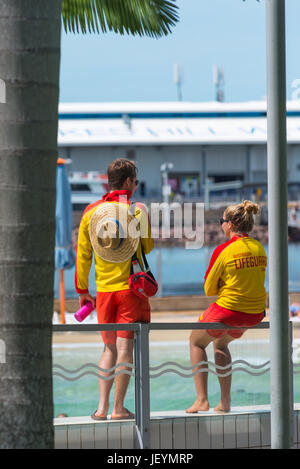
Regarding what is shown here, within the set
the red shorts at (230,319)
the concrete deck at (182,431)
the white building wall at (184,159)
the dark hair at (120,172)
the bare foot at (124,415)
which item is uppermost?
the white building wall at (184,159)

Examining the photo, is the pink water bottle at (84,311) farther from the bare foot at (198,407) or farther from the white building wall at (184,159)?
the white building wall at (184,159)

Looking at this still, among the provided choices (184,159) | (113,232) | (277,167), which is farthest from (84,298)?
(184,159)

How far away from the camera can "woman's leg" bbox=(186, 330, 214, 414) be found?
166 inches

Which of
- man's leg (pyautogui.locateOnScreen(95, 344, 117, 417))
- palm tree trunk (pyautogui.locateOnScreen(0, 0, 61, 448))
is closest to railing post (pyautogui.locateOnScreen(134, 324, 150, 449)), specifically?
man's leg (pyautogui.locateOnScreen(95, 344, 117, 417))

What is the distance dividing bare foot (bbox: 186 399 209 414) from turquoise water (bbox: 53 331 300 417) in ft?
0.09

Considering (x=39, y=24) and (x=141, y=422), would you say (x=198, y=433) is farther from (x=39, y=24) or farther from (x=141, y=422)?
(x=39, y=24)

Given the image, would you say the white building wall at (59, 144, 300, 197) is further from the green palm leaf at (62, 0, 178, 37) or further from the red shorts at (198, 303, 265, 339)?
the red shorts at (198, 303, 265, 339)

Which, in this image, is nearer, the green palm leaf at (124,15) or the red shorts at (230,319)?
the red shorts at (230,319)

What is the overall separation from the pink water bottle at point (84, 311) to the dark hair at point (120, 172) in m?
0.68

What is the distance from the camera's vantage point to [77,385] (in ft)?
13.3

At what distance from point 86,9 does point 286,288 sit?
13.1 ft

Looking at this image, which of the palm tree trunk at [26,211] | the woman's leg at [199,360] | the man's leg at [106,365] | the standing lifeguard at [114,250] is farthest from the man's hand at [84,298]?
the palm tree trunk at [26,211]

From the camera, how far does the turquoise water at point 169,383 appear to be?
405cm
